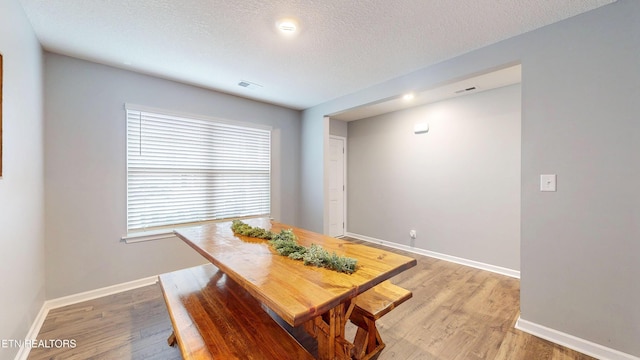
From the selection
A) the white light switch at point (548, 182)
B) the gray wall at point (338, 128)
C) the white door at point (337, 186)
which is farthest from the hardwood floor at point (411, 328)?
the gray wall at point (338, 128)

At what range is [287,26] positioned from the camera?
187cm

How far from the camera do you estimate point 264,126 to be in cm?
383

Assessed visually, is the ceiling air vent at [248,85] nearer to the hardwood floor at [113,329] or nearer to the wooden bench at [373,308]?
the hardwood floor at [113,329]

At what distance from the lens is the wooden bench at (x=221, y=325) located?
117cm

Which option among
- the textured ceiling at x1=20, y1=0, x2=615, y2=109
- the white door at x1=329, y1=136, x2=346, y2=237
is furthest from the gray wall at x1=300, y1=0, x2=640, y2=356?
the white door at x1=329, y1=136, x2=346, y2=237

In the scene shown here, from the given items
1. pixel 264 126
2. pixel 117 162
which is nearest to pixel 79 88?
pixel 117 162

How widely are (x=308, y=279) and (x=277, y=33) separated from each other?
1.87 m

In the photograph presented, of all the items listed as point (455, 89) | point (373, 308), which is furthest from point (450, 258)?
point (373, 308)

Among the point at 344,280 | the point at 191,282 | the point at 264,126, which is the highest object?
the point at 264,126

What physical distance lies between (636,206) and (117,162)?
435 cm

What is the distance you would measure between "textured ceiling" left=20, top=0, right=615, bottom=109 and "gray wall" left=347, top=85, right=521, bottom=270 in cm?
140

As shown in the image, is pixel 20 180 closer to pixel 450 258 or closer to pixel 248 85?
pixel 248 85

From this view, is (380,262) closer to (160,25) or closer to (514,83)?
(160,25)

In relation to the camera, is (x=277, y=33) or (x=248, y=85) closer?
(x=277, y=33)
